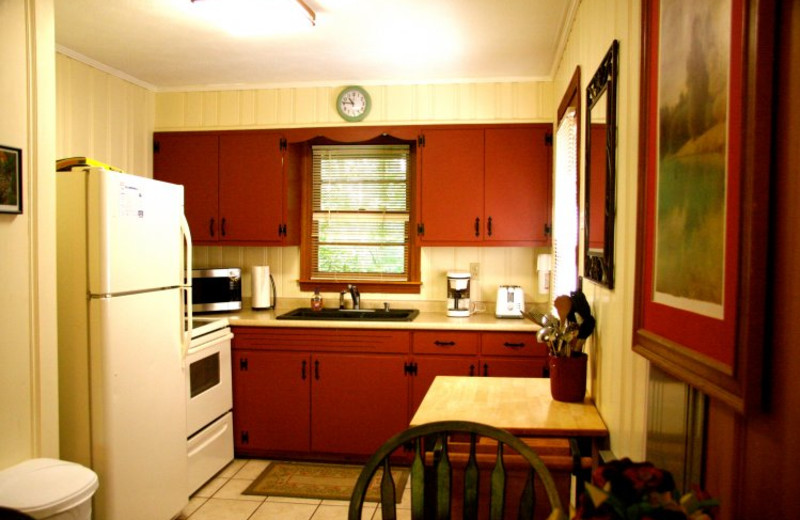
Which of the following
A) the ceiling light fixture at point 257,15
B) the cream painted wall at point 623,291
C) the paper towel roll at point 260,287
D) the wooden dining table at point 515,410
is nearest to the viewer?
the cream painted wall at point 623,291

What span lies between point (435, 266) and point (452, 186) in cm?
63

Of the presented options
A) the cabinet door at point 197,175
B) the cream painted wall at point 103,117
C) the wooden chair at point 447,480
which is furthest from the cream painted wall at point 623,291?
the cream painted wall at point 103,117

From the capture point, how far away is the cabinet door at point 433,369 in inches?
138

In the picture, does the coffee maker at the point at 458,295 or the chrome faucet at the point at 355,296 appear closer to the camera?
the coffee maker at the point at 458,295

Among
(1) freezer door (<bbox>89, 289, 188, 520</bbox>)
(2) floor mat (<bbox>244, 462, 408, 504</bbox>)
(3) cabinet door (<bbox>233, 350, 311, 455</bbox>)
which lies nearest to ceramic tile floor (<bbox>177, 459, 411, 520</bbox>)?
(2) floor mat (<bbox>244, 462, 408, 504</bbox>)

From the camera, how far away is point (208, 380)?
334 centimetres

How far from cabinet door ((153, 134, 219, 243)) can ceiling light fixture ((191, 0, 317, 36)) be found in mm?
1163

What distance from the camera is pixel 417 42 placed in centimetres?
324

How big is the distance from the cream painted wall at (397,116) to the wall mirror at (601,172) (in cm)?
169

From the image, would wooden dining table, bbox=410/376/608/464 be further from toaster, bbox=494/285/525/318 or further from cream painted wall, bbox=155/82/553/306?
cream painted wall, bbox=155/82/553/306

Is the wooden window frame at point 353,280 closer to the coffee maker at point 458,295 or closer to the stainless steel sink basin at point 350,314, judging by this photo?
the stainless steel sink basin at point 350,314

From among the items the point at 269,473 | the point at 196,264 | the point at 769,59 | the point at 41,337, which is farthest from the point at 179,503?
the point at 769,59

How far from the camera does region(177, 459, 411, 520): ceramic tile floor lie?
9.62 ft

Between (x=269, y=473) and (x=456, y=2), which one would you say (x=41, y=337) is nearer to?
(x=269, y=473)
